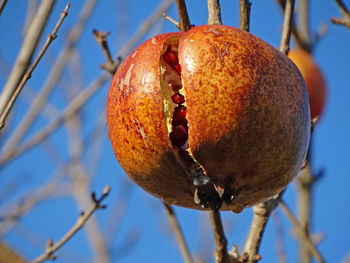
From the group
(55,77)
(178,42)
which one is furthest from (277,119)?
(55,77)

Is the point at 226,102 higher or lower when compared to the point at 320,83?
higher

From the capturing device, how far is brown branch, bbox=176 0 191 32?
131 cm

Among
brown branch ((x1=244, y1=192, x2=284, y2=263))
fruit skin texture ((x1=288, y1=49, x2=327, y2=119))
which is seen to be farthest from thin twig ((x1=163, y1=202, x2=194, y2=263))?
fruit skin texture ((x1=288, y1=49, x2=327, y2=119))

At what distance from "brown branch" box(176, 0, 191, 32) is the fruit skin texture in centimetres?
101

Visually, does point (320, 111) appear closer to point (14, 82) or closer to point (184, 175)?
point (184, 175)

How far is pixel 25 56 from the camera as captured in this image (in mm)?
1266

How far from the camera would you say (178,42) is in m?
1.27

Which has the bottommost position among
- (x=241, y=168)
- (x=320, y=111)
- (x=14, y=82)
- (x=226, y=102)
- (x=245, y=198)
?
(x=320, y=111)

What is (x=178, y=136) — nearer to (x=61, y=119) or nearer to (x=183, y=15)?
(x=183, y=15)

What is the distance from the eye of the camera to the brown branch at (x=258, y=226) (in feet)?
5.36

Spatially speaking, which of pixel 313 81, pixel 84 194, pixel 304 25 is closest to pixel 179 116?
pixel 313 81

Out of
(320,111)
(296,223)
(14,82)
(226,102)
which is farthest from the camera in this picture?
(320,111)

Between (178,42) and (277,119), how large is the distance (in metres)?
0.33

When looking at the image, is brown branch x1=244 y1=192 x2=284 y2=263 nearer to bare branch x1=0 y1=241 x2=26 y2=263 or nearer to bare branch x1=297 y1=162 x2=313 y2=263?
bare branch x1=297 y1=162 x2=313 y2=263
